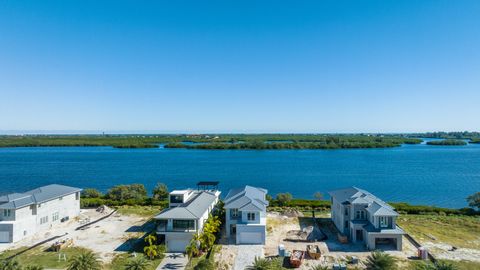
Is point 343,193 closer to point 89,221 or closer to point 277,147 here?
point 89,221

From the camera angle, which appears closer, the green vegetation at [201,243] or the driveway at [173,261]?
the driveway at [173,261]

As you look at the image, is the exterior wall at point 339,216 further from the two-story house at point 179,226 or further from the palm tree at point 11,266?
the palm tree at point 11,266

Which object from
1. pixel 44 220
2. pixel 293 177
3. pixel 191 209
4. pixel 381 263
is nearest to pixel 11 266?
pixel 191 209

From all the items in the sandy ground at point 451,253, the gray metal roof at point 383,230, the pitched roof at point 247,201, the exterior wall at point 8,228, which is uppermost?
the pitched roof at point 247,201

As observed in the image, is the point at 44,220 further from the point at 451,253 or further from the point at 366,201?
the point at 451,253

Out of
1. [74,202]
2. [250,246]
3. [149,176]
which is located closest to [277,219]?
[250,246]

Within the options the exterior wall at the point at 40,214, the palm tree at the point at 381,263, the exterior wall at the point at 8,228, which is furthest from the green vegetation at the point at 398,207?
the exterior wall at the point at 8,228

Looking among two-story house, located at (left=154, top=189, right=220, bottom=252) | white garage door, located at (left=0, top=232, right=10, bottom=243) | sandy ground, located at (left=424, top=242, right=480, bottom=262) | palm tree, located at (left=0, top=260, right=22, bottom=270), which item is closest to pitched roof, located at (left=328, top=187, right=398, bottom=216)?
sandy ground, located at (left=424, top=242, right=480, bottom=262)

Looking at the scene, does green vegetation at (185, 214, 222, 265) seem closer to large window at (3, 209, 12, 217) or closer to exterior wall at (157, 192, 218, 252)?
exterior wall at (157, 192, 218, 252)

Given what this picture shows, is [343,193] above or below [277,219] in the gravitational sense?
above
